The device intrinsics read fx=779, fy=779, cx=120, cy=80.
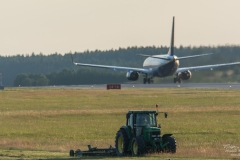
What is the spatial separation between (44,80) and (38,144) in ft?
445

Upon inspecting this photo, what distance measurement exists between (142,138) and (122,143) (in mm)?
1630

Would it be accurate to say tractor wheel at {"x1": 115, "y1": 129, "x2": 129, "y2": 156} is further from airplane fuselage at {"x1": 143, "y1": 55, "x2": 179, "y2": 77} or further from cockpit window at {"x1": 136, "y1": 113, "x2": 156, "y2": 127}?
airplane fuselage at {"x1": 143, "y1": 55, "x2": 179, "y2": 77}

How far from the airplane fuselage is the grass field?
22.0 metres

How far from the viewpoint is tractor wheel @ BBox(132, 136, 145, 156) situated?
3319 centimetres

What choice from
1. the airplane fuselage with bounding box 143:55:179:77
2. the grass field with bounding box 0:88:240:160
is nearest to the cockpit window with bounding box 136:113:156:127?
the grass field with bounding box 0:88:240:160

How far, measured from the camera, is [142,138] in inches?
1329

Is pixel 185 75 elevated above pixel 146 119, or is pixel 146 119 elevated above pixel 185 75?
pixel 185 75

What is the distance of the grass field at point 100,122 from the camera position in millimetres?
40372

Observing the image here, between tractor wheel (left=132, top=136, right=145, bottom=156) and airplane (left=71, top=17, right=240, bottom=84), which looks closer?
tractor wheel (left=132, top=136, right=145, bottom=156)

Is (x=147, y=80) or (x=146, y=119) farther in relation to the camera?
(x=147, y=80)

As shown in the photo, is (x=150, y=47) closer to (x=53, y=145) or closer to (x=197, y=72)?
(x=197, y=72)

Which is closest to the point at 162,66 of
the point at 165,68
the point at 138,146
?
the point at 165,68

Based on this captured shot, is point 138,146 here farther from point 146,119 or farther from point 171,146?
point 146,119

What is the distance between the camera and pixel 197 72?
12694cm
